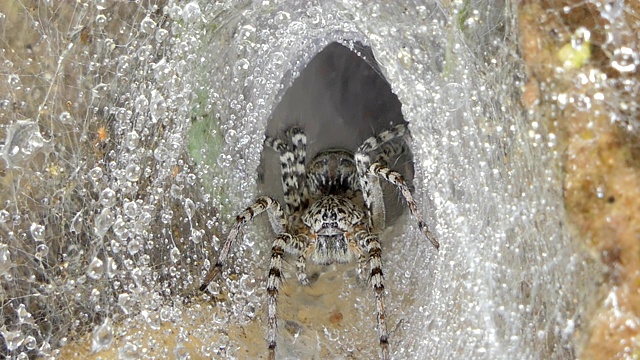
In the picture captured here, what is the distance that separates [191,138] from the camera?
Answer: 2.53 metres

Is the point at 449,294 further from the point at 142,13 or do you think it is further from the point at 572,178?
the point at 142,13

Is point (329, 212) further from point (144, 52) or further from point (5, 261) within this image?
point (5, 261)

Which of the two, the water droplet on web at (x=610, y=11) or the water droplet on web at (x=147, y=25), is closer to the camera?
the water droplet on web at (x=610, y=11)

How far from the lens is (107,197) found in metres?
2.28

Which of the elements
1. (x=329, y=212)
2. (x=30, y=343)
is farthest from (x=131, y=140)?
(x=329, y=212)

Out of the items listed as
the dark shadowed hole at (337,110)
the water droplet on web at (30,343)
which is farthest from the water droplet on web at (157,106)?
the dark shadowed hole at (337,110)

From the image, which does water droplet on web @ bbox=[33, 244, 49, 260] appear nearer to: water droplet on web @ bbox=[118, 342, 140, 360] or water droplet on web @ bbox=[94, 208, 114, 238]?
water droplet on web @ bbox=[94, 208, 114, 238]

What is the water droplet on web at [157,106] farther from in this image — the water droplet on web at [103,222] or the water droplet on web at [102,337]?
the water droplet on web at [102,337]

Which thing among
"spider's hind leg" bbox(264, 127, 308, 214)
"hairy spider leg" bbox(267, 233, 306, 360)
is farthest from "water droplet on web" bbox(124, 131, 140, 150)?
"spider's hind leg" bbox(264, 127, 308, 214)

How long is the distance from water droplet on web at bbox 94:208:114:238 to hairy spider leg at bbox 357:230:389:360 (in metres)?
1.09

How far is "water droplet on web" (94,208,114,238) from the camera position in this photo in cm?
229

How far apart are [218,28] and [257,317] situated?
120cm

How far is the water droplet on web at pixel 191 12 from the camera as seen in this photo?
2.25 m

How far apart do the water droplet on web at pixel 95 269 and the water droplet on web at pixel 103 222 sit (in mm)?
96
